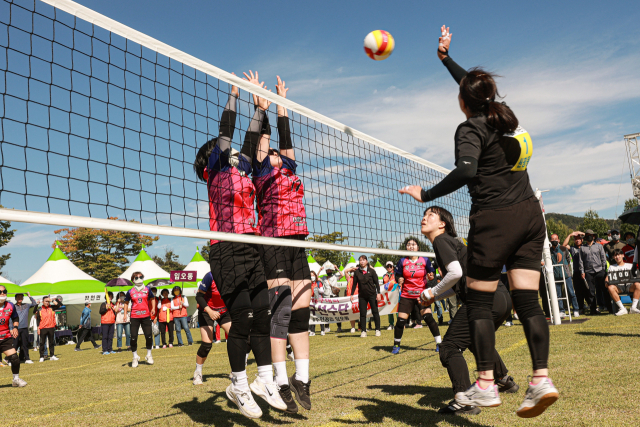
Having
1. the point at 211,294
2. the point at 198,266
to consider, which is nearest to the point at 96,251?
the point at 198,266

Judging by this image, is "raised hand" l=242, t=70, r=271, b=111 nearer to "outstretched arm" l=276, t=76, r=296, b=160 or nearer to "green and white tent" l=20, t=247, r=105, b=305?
"outstretched arm" l=276, t=76, r=296, b=160

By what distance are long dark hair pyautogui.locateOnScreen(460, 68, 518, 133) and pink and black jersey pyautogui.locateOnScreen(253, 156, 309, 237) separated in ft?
6.82

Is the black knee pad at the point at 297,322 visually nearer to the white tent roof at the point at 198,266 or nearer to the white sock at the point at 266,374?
the white sock at the point at 266,374

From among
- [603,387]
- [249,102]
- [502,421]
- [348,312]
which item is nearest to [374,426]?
[502,421]

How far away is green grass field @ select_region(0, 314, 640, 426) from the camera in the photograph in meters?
3.73

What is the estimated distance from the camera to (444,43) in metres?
4.03

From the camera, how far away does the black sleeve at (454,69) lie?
3.69 metres

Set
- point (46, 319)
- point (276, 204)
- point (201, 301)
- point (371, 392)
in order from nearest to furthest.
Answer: point (276, 204), point (371, 392), point (201, 301), point (46, 319)

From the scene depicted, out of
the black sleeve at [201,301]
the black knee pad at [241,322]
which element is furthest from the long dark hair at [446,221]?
the black sleeve at [201,301]

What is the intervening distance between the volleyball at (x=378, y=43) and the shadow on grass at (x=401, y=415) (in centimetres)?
412

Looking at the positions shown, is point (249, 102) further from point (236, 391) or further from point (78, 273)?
point (78, 273)

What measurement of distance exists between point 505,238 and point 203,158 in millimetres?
2685

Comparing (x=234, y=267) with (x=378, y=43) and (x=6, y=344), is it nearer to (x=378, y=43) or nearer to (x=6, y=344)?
(x=378, y=43)

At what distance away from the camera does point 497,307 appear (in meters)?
4.08
